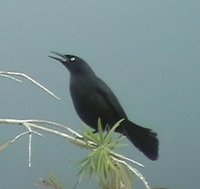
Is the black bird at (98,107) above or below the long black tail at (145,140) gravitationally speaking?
above

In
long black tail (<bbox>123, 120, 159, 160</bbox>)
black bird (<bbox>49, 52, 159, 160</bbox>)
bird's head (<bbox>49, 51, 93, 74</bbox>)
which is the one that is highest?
bird's head (<bbox>49, 51, 93, 74</bbox>)

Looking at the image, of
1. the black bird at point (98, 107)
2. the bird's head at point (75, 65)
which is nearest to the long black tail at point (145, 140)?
the black bird at point (98, 107)

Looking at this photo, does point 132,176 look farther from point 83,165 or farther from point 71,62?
point 71,62

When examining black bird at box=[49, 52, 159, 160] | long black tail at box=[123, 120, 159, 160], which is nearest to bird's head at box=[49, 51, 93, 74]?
black bird at box=[49, 52, 159, 160]

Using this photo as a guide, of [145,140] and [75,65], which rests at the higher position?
[75,65]

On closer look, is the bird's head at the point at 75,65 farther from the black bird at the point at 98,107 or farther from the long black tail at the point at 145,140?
the long black tail at the point at 145,140

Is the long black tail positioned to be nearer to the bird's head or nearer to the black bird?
the black bird
